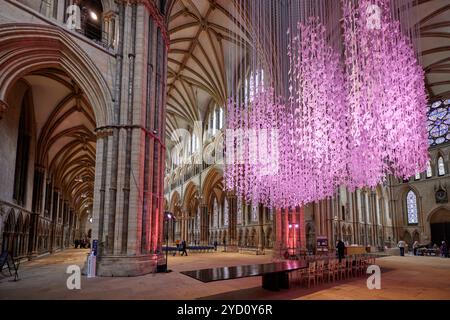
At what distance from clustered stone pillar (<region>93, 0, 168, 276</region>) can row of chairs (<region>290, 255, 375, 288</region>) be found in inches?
249

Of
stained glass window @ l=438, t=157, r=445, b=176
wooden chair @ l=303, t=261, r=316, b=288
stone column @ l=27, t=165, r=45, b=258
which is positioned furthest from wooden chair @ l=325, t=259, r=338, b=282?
stained glass window @ l=438, t=157, r=445, b=176

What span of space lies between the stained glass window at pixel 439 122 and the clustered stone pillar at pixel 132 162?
28.9 metres

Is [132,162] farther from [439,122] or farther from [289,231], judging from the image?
[439,122]

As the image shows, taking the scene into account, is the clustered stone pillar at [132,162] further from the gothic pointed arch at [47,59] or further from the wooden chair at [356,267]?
the wooden chair at [356,267]

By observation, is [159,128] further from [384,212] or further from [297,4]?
[384,212]

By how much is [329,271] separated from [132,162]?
28.3ft

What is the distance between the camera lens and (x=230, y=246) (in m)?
31.9

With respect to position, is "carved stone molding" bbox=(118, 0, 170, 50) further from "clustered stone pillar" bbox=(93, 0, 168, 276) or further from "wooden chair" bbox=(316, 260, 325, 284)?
"wooden chair" bbox=(316, 260, 325, 284)

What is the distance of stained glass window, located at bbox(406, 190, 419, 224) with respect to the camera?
3419cm

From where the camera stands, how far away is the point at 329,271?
10.7 metres

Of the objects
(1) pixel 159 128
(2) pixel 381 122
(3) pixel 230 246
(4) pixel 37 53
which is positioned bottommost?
(3) pixel 230 246

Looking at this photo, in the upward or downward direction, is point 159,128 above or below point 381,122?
above
